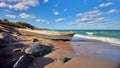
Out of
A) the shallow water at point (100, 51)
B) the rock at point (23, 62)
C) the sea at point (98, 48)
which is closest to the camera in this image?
the rock at point (23, 62)

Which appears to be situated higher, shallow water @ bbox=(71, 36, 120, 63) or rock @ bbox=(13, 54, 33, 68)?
rock @ bbox=(13, 54, 33, 68)

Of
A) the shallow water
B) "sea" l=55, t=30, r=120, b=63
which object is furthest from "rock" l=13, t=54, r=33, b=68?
the shallow water

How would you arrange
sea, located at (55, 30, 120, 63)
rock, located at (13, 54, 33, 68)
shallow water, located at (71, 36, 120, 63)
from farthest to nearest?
1. sea, located at (55, 30, 120, 63)
2. shallow water, located at (71, 36, 120, 63)
3. rock, located at (13, 54, 33, 68)

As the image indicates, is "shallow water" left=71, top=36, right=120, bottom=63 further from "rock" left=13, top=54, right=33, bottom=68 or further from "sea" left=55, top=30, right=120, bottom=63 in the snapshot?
"rock" left=13, top=54, right=33, bottom=68

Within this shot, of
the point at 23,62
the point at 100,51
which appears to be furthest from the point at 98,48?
the point at 23,62

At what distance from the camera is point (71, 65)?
491 centimetres

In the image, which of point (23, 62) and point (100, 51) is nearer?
point (23, 62)

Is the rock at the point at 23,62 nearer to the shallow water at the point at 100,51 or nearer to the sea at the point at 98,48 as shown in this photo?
the sea at the point at 98,48

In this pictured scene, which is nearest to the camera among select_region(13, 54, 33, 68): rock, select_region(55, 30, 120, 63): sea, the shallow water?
select_region(13, 54, 33, 68): rock

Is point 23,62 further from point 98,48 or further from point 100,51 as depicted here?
point 98,48

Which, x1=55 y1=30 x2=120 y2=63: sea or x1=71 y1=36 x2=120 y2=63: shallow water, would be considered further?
x1=55 y1=30 x2=120 y2=63: sea

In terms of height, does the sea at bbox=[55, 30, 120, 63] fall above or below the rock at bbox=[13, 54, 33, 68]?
below

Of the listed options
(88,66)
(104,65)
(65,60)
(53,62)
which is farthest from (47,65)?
(104,65)

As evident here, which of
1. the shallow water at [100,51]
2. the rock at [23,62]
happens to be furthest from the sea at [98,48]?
the rock at [23,62]
